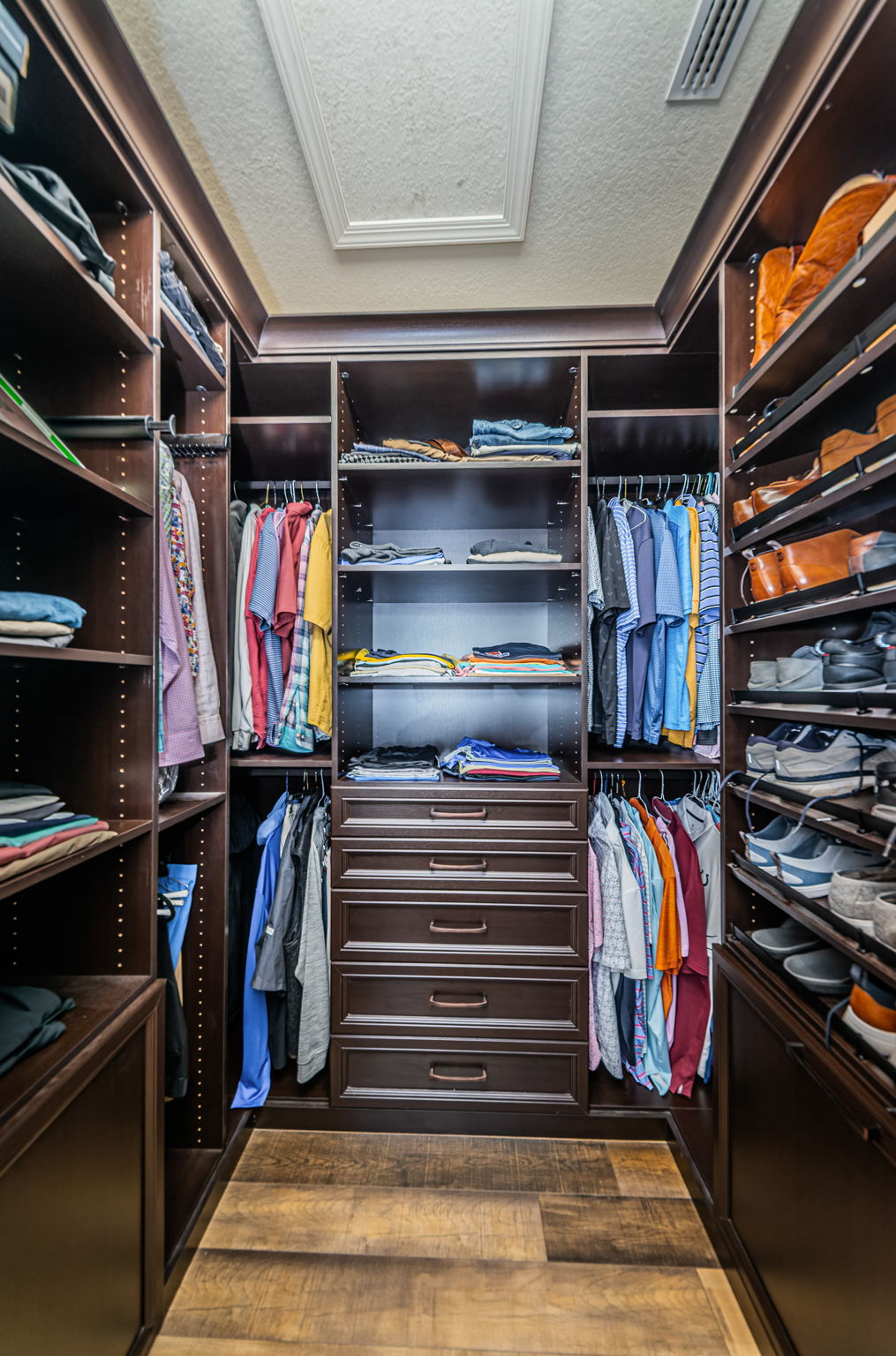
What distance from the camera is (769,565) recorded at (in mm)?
1273

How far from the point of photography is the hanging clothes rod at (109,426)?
1.18 m

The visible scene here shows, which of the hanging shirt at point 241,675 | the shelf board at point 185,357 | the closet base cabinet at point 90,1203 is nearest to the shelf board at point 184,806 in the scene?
the hanging shirt at point 241,675

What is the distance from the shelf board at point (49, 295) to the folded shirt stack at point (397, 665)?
0.97m

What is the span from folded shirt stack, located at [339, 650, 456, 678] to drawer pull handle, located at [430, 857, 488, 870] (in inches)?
21.3

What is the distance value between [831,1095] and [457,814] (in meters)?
1.02

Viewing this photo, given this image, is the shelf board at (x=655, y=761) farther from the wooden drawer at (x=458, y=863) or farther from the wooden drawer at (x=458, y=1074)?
the wooden drawer at (x=458, y=1074)

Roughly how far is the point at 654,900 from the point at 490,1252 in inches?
36.6

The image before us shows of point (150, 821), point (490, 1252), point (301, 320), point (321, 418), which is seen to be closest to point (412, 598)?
point (321, 418)

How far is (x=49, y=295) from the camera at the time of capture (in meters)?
1.08

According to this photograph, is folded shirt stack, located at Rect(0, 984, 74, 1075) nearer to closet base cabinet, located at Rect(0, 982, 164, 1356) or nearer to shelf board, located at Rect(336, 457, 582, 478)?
closet base cabinet, located at Rect(0, 982, 164, 1356)

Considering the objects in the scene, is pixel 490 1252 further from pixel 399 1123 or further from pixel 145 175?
pixel 145 175

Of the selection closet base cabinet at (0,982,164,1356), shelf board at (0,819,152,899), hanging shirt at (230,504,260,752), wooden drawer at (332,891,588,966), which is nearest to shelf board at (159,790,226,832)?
shelf board at (0,819,152,899)

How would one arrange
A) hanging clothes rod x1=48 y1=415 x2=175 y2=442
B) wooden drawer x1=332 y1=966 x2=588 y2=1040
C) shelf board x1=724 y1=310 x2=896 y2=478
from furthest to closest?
wooden drawer x1=332 y1=966 x2=588 y2=1040
hanging clothes rod x1=48 y1=415 x2=175 y2=442
shelf board x1=724 y1=310 x2=896 y2=478

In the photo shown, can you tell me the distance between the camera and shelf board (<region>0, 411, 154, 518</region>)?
909mm
